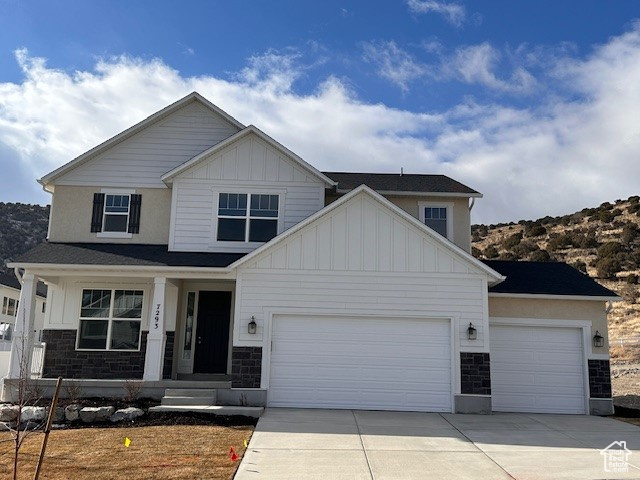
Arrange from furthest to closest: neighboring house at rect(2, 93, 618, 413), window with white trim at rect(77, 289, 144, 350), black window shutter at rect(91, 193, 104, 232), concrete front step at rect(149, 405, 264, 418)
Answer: black window shutter at rect(91, 193, 104, 232), window with white trim at rect(77, 289, 144, 350), neighboring house at rect(2, 93, 618, 413), concrete front step at rect(149, 405, 264, 418)

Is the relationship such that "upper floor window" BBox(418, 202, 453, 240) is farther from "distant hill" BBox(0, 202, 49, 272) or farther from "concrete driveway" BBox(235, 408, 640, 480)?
"distant hill" BBox(0, 202, 49, 272)

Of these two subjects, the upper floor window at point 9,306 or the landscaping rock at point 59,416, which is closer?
the landscaping rock at point 59,416

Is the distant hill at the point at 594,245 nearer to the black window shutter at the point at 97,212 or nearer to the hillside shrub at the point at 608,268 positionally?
the hillside shrub at the point at 608,268

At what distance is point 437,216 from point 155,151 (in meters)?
8.58

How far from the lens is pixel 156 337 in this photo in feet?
44.9

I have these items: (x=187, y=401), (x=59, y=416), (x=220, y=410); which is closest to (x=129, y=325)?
(x=187, y=401)

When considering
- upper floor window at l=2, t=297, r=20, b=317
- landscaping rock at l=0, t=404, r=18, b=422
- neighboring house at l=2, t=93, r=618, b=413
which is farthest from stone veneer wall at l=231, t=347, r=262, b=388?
upper floor window at l=2, t=297, r=20, b=317

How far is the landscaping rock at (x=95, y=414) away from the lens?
37.3 feet

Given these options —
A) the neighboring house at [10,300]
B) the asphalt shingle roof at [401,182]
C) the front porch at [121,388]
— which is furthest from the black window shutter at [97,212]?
the neighboring house at [10,300]

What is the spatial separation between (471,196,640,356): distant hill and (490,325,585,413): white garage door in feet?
42.3

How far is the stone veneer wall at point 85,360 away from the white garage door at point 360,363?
11.6ft

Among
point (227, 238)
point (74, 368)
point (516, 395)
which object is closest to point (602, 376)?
point (516, 395)

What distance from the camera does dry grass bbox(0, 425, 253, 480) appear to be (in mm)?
7668

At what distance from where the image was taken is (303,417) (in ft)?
39.1
